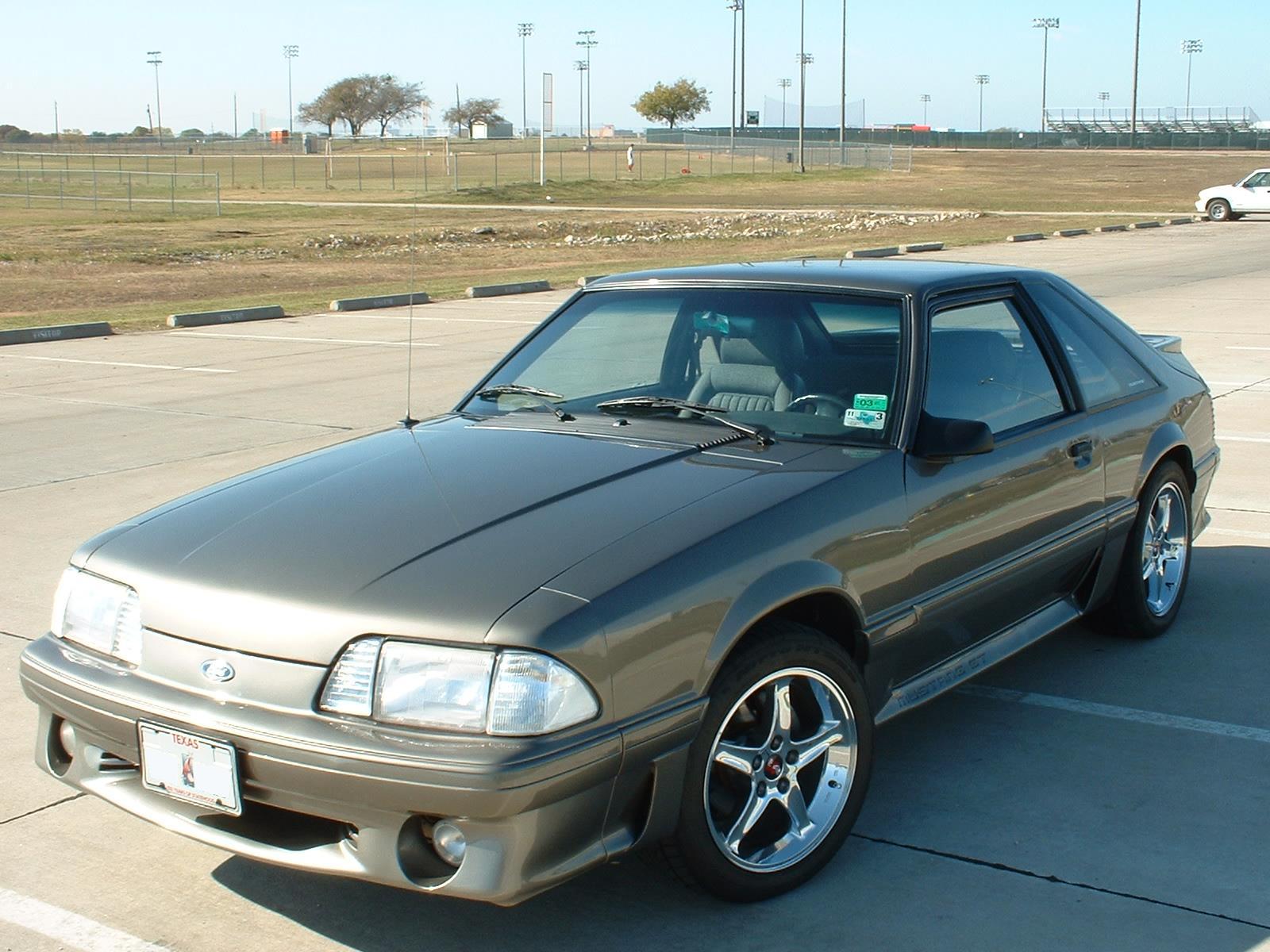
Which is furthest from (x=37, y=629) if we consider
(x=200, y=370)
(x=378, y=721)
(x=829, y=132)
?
(x=829, y=132)

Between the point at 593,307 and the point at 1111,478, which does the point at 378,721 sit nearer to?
the point at 593,307

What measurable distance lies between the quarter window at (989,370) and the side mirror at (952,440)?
19 cm

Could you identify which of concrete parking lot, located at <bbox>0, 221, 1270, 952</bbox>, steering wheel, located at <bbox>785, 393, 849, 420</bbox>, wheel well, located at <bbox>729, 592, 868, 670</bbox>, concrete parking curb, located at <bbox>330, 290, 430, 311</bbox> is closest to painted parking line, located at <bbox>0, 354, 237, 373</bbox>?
concrete parking curb, located at <bbox>330, 290, 430, 311</bbox>

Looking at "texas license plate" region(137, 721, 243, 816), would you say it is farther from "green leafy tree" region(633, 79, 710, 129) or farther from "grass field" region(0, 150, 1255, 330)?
"green leafy tree" region(633, 79, 710, 129)

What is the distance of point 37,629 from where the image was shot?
5.89 m

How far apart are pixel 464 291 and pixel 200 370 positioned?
8630 millimetres

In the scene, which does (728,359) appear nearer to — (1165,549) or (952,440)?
(952,440)

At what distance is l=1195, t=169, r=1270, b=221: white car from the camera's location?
41344 mm

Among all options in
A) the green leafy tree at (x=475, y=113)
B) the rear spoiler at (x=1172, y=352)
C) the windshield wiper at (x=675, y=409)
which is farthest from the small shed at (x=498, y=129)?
the windshield wiper at (x=675, y=409)

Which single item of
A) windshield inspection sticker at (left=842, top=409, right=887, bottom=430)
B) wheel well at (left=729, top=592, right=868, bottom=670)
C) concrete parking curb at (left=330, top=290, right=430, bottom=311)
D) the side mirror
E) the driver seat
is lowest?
concrete parking curb at (left=330, top=290, right=430, bottom=311)

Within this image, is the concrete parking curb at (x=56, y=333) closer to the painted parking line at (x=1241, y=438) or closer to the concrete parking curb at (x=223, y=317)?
the concrete parking curb at (x=223, y=317)

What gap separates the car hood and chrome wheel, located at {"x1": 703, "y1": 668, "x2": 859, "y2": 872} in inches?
21.6

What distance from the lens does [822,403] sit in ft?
14.5

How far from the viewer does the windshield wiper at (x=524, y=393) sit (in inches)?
187
